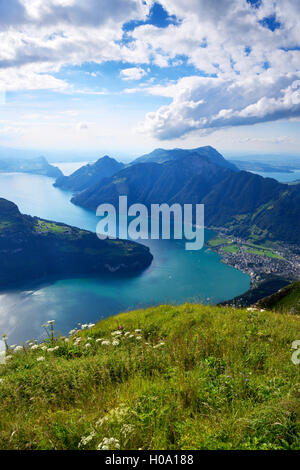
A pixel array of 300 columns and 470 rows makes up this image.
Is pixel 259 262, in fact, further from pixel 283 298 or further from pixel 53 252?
pixel 283 298

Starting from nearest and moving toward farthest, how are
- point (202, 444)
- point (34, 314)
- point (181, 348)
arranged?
1. point (202, 444)
2. point (181, 348)
3. point (34, 314)

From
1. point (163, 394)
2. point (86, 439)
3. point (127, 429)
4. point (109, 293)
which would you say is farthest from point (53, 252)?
point (127, 429)

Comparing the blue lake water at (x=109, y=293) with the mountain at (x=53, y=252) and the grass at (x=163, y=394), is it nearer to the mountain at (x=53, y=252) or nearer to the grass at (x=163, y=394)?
the mountain at (x=53, y=252)

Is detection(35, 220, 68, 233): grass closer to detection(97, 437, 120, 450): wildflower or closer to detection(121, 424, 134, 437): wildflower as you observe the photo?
detection(121, 424, 134, 437): wildflower

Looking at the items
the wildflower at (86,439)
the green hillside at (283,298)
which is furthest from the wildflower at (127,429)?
the green hillside at (283,298)

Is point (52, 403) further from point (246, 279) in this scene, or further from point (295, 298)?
point (246, 279)

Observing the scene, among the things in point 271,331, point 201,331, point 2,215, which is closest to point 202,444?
point 201,331
